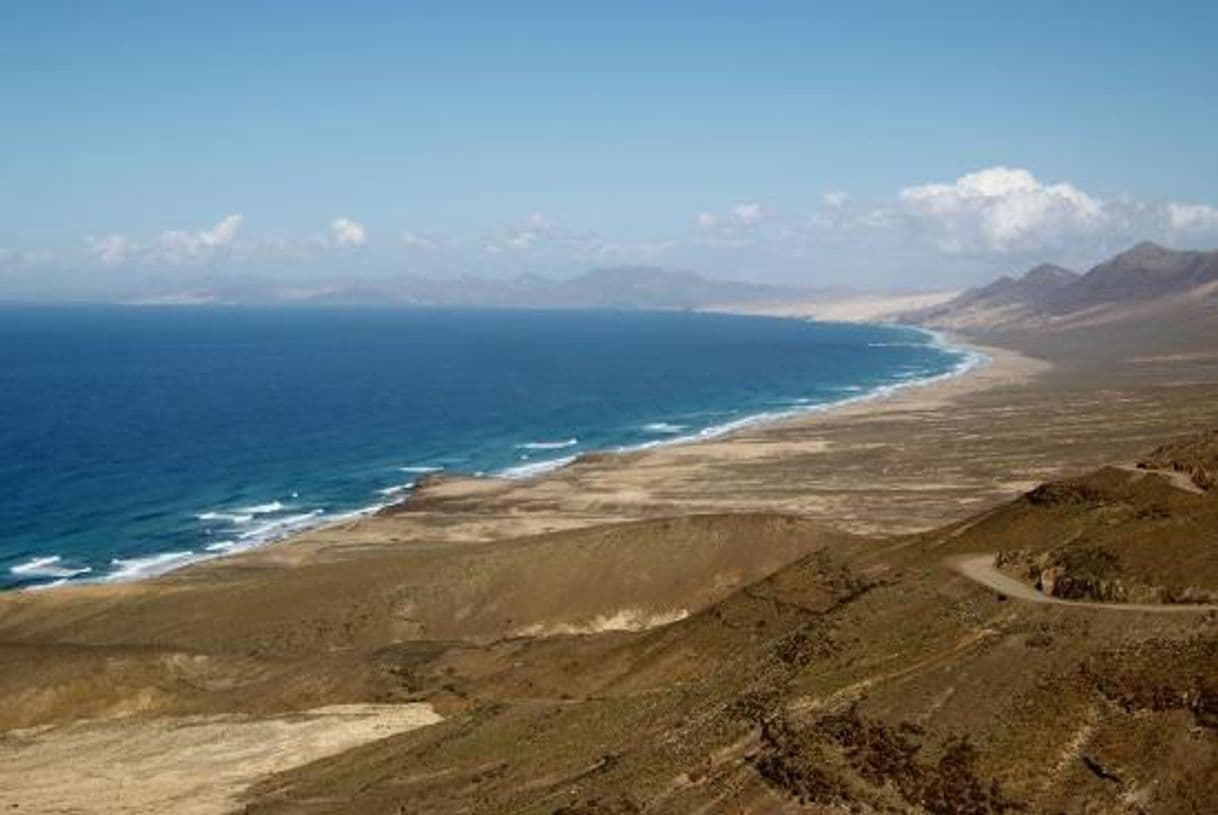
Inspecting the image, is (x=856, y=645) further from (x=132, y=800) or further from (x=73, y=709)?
(x=73, y=709)

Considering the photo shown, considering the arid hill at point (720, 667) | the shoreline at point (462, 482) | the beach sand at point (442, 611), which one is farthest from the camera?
the shoreline at point (462, 482)

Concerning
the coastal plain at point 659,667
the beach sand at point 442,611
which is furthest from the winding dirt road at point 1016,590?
the beach sand at point 442,611

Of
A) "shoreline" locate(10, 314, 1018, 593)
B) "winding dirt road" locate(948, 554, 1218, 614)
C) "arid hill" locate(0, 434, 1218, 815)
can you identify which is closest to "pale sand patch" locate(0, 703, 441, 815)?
"arid hill" locate(0, 434, 1218, 815)

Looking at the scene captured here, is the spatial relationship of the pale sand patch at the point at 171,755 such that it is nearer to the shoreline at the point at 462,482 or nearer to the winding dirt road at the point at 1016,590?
the winding dirt road at the point at 1016,590

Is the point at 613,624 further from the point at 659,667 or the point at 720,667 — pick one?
the point at 720,667

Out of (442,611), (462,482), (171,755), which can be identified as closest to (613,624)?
(442,611)

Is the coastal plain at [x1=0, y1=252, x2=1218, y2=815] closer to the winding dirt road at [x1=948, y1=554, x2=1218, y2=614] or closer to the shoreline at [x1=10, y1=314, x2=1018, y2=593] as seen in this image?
the winding dirt road at [x1=948, y1=554, x2=1218, y2=614]
